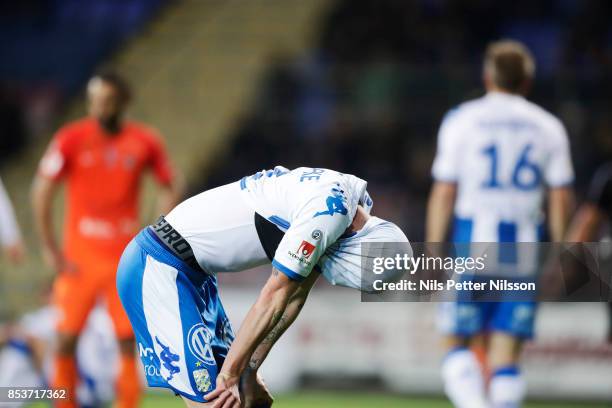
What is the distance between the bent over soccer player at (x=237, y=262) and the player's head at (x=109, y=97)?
2.63 metres

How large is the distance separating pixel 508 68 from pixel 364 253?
2434 mm

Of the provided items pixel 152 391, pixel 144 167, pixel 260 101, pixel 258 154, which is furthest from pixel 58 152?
pixel 260 101

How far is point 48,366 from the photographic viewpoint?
27.3 ft

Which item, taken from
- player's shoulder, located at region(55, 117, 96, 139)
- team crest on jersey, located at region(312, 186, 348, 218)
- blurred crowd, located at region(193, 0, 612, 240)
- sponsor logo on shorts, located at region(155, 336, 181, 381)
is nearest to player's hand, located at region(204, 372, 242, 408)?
sponsor logo on shorts, located at region(155, 336, 181, 381)

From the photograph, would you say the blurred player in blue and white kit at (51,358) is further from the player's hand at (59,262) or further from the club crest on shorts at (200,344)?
the club crest on shorts at (200,344)

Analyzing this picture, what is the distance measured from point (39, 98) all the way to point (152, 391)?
5772 millimetres

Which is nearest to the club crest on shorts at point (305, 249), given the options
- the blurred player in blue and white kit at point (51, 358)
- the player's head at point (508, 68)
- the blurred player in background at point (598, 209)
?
the player's head at point (508, 68)

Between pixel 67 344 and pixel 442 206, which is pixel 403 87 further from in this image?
pixel 67 344

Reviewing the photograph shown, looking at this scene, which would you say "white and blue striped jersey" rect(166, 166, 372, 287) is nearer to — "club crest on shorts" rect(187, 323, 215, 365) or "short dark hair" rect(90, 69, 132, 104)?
"club crest on shorts" rect(187, 323, 215, 365)

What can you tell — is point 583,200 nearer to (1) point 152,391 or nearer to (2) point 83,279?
(1) point 152,391

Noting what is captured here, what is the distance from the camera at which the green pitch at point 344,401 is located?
9266mm

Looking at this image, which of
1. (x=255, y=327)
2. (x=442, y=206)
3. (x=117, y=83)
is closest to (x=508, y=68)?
(x=442, y=206)

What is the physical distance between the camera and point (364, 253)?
4242 millimetres

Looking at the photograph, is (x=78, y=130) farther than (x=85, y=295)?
Yes
